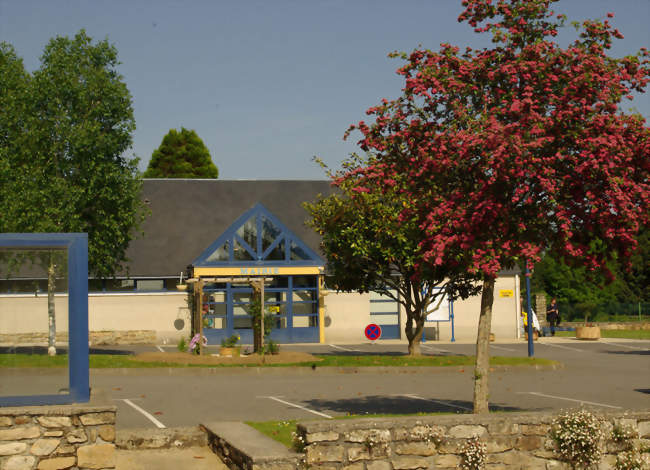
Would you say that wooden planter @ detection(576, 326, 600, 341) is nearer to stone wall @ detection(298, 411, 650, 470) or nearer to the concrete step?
stone wall @ detection(298, 411, 650, 470)

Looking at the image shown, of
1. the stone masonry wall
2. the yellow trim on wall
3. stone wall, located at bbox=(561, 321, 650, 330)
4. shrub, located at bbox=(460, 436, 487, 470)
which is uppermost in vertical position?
the yellow trim on wall

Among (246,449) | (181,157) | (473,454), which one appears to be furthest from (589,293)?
(246,449)

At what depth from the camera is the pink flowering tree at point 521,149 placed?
386 inches

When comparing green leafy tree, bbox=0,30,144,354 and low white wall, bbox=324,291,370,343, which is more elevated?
green leafy tree, bbox=0,30,144,354

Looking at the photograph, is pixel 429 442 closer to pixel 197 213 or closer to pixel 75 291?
pixel 75 291

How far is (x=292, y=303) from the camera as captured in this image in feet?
119

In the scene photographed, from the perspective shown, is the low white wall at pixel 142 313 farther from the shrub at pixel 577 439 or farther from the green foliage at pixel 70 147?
the shrub at pixel 577 439

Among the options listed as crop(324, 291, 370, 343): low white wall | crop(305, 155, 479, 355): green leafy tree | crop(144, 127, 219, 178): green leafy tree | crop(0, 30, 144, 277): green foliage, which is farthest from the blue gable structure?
crop(144, 127, 219, 178): green leafy tree

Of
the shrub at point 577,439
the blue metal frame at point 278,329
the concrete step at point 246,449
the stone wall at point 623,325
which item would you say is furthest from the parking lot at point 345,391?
the stone wall at point 623,325

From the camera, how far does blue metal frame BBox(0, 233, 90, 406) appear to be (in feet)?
29.2

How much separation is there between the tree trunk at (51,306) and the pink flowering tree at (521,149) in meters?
4.06

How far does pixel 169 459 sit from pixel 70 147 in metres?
18.2

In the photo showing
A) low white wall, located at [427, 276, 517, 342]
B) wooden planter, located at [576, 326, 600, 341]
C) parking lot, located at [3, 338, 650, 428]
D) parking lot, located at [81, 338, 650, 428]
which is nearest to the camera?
parking lot, located at [3, 338, 650, 428]

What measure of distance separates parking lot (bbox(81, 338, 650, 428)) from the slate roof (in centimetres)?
1623
